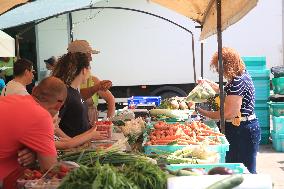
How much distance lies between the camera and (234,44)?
14.5m

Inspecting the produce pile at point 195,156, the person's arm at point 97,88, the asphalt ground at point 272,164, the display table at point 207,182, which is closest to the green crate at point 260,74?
the asphalt ground at point 272,164

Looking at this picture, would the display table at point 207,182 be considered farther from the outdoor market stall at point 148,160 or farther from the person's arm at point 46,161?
the person's arm at point 46,161

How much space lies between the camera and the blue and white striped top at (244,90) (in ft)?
19.7

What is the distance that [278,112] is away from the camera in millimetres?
10797

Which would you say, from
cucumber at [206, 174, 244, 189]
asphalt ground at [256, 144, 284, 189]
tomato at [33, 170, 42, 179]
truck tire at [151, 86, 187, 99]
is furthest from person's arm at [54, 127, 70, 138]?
truck tire at [151, 86, 187, 99]

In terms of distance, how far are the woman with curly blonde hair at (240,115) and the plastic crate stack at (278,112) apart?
4538 millimetres

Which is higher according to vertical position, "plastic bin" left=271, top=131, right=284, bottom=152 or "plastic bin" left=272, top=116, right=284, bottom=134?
"plastic bin" left=272, top=116, right=284, bottom=134

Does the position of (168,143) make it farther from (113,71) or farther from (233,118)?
(113,71)

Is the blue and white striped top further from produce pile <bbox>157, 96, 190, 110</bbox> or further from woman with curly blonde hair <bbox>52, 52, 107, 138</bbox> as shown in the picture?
produce pile <bbox>157, 96, 190, 110</bbox>

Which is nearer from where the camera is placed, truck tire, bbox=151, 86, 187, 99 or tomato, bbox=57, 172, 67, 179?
tomato, bbox=57, 172, 67, 179

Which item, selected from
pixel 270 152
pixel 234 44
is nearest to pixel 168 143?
pixel 270 152

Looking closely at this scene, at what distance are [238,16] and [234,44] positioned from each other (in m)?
9.76

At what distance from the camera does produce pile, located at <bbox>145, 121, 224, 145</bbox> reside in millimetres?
5311

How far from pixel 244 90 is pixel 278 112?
501 centimetres
